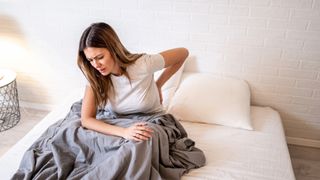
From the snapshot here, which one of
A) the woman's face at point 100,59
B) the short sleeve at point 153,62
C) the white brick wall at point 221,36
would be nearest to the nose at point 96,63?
the woman's face at point 100,59

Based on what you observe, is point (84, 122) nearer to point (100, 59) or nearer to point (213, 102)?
point (100, 59)

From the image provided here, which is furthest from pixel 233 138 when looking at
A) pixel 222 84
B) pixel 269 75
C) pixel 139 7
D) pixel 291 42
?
pixel 139 7

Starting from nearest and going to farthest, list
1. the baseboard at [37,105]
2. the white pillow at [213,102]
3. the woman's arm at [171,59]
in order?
the woman's arm at [171,59] < the white pillow at [213,102] < the baseboard at [37,105]

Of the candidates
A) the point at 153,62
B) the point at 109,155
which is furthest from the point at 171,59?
the point at 109,155

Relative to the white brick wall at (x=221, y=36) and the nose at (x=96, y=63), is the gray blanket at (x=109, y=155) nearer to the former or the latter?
the nose at (x=96, y=63)

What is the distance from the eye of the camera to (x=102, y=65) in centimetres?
144

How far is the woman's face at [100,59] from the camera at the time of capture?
4.62ft

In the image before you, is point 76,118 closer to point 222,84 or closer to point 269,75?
point 222,84

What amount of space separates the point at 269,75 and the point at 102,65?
114 centimetres

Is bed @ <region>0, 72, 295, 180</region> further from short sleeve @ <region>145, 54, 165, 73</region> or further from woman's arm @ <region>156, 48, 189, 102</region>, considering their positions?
short sleeve @ <region>145, 54, 165, 73</region>

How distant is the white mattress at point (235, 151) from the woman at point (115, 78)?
31cm

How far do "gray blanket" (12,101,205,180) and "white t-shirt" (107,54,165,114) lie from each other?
63 mm

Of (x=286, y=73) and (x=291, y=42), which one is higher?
(x=291, y=42)

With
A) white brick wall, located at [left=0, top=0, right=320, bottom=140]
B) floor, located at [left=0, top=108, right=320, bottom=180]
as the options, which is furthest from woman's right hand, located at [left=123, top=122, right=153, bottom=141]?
floor, located at [left=0, top=108, right=320, bottom=180]
